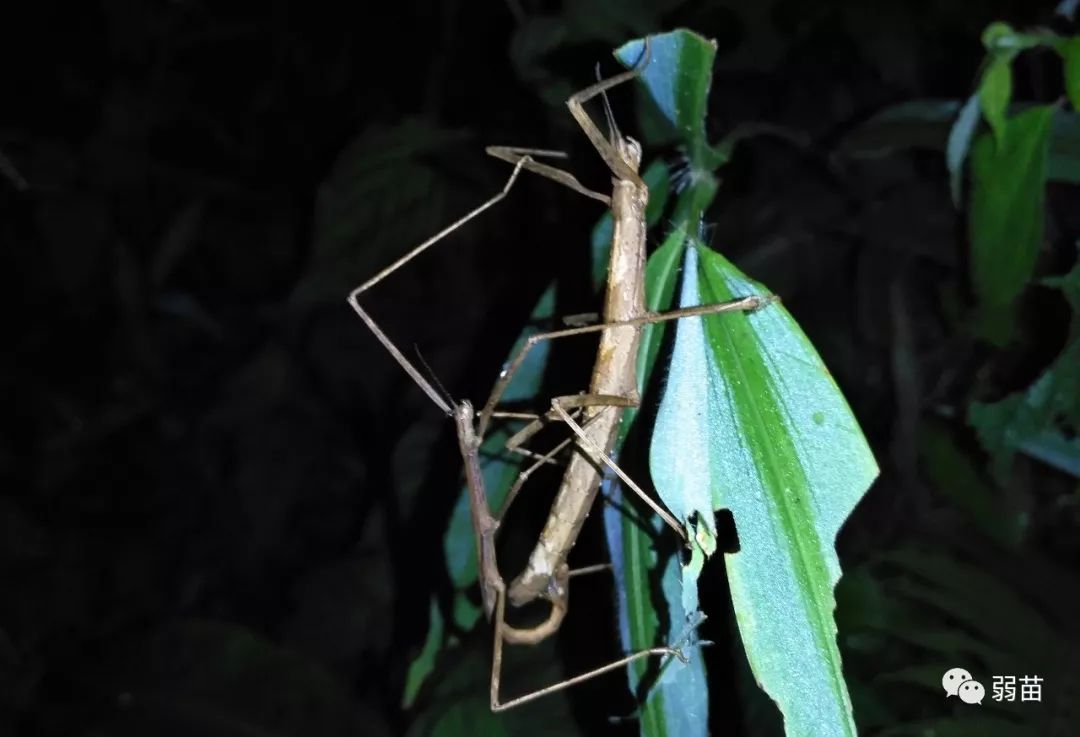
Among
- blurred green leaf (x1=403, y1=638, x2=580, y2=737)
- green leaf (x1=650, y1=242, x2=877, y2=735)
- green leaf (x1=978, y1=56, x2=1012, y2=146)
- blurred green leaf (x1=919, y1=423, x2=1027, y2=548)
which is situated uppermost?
green leaf (x1=978, y1=56, x2=1012, y2=146)

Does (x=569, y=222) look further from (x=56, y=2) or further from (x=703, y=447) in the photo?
(x=56, y=2)

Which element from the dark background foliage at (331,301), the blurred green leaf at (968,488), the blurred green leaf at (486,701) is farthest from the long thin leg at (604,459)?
the blurred green leaf at (968,488)

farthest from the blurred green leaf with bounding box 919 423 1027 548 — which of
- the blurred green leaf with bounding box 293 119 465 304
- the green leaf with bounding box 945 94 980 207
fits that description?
the blurred green leaf with bounding box 293 119 465 304

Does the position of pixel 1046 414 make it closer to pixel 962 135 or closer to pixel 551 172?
pixel 962 135

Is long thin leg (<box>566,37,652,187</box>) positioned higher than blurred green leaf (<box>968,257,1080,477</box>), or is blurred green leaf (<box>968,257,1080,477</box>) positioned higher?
long thin leg (<box>566,37,652,187</box>)

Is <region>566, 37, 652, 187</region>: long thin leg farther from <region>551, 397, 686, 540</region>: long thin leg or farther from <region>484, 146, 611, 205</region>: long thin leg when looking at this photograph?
<region>551, 397, 686, 540</region>: long thin leg

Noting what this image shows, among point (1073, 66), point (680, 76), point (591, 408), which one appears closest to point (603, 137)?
point (680, 76)
